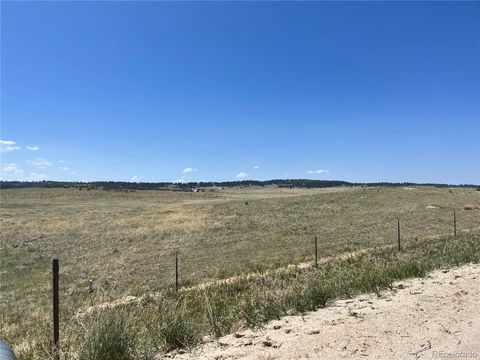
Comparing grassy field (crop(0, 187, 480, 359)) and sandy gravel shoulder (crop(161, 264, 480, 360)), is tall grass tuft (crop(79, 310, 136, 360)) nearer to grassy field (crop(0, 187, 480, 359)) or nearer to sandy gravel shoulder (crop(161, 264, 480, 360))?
grassy field (crop(0, 187, 480, 359))

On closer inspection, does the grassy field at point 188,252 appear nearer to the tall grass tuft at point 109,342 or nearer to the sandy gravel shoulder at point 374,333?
the tall grass tuft at point 109,342

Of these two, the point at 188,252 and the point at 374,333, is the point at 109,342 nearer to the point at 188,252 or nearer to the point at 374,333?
the point at 374,333

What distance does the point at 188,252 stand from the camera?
28.9m

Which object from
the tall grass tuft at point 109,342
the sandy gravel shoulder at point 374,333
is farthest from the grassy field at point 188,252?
the sandy gravel shoulder at point 374,333

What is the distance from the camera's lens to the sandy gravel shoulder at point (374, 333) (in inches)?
248

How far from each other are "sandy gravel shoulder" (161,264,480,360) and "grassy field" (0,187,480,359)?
0.63m

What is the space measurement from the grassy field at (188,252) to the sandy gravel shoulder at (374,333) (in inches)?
25.0

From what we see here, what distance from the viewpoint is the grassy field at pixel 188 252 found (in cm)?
845

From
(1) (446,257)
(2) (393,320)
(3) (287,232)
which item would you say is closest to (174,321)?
(2) (393,320)

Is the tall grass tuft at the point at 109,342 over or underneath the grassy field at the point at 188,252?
over

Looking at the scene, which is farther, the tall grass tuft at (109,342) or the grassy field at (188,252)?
the grassy field at (188,252)

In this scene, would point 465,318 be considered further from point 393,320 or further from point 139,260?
point 139,260

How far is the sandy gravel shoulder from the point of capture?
6.31 meters

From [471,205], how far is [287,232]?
24.1 meters
